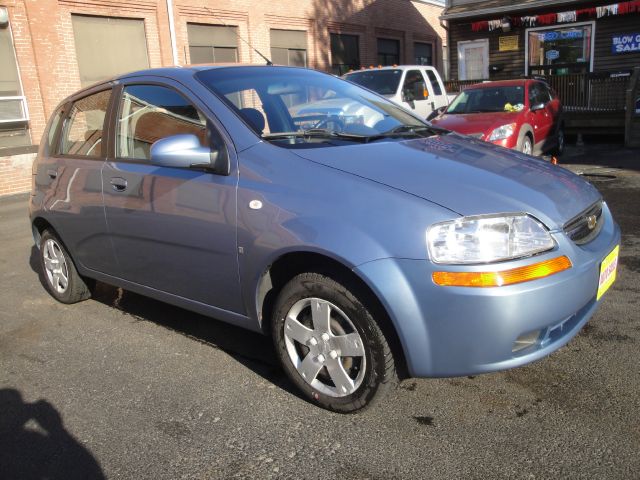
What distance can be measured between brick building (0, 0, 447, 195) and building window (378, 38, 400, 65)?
1.75ft

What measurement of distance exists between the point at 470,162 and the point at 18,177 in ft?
36.0

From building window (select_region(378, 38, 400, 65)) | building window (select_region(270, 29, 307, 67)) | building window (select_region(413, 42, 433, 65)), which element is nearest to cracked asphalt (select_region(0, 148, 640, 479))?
building window (select_region(270, 29, 307, 67))

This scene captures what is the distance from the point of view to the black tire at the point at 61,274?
14.7 feet

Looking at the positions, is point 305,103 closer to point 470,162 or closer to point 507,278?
point 470,162

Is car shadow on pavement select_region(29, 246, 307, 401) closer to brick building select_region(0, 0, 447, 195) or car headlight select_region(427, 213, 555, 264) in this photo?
car headlight select_region(427, 213, 555, 264)

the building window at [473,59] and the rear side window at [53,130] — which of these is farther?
the building window at [473,59]

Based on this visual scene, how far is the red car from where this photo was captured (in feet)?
28.7

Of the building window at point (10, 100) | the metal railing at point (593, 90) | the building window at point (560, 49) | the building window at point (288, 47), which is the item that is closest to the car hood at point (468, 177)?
the building window at point (10, 100)

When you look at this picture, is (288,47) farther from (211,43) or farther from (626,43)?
(626,43)

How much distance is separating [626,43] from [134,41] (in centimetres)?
1319

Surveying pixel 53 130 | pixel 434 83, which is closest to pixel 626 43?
pixel 434 83

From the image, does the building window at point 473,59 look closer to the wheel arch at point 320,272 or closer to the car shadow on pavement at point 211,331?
the car shadow on pavement at point 211,331

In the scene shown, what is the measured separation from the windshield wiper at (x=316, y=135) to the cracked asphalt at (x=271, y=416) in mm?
1364

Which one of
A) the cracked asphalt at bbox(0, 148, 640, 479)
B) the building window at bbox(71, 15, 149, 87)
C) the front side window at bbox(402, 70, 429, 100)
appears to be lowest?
the cracked asphalt at bbox(0, 148, 640, 479)
